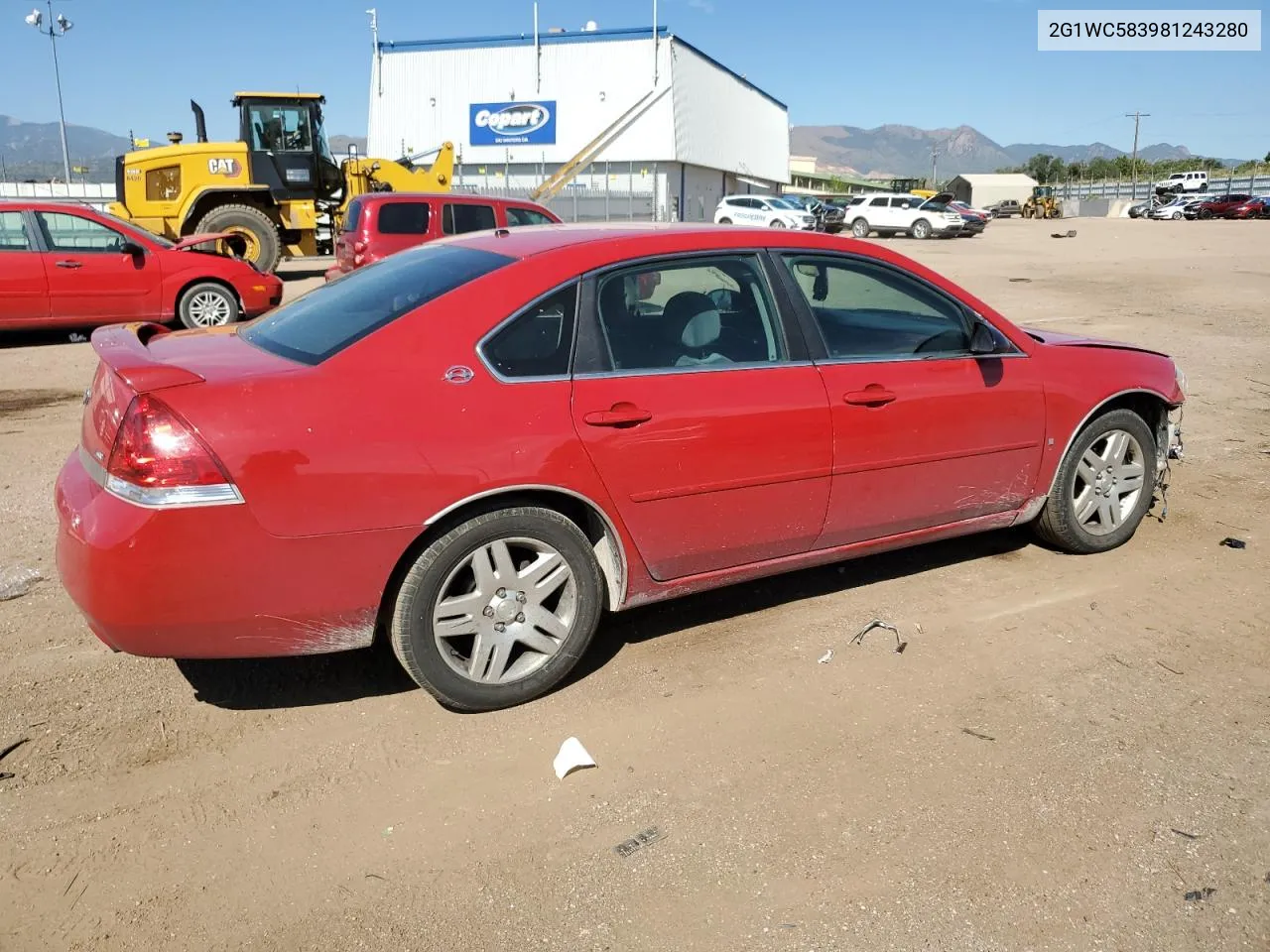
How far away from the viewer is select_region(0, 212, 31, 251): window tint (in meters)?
10.2

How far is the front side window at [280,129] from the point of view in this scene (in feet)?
61.3

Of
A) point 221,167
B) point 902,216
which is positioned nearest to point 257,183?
point 221,167

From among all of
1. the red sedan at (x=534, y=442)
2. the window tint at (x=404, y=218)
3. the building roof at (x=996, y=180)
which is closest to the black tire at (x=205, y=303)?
the window tint at (x=404, y=218)

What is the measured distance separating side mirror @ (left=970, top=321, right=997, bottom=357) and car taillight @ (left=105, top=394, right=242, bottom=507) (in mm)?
2937

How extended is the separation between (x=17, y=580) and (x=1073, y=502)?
15.8 ft

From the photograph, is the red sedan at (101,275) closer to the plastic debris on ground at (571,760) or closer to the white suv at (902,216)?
the plastic debris on ground at (571,760)

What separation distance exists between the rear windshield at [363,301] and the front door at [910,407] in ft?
4.23

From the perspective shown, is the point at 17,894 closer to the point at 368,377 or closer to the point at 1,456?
the point at 368,377

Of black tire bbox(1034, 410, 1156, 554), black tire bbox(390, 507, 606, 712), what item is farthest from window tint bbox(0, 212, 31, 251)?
black tire bbox(1034, 410, 1156, 554)

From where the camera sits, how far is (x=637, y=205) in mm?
43312

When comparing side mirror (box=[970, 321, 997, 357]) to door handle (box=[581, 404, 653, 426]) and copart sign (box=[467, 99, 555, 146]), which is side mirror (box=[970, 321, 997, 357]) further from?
Result: copart sign (box=[467, 99, 555, 146])

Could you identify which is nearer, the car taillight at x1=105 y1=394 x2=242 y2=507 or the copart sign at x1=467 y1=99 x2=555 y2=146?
the car taillight at x1=105 y1=394 x2=242 y2=507

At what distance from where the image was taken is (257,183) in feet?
60.3

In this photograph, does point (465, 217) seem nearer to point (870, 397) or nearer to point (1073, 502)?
point (1073, 502)
